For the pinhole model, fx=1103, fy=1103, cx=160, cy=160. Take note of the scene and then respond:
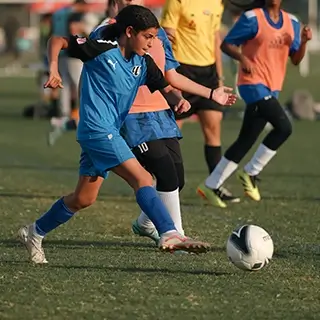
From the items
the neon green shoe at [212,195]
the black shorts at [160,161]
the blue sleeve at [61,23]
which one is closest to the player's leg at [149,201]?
the black shorts at [160,161]

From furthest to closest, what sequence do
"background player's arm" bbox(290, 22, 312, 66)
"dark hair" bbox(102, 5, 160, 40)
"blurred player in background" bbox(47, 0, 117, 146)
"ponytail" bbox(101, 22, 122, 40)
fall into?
"blurred player in background" bbox(47, 0, 117, 146) → "background player's arm" bbox(290, 22, 312, 66) → "ponytail" bbox(101, 22, 122, 40) → "dark hair" bbox(102, 5, 160, 40)

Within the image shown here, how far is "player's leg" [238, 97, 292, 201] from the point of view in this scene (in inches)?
405

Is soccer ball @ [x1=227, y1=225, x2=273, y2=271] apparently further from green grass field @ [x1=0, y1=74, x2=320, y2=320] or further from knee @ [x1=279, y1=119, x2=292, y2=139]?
knee @ [x1=279, y1=119, x2=292, y2=139]

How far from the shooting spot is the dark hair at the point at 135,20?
6582mm

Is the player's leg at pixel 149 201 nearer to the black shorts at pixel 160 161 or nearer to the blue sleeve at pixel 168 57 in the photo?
the black shorts at pixel 160 161

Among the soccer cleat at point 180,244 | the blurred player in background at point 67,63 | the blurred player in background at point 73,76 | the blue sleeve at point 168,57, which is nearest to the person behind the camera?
the soccer cleat at point 180,244

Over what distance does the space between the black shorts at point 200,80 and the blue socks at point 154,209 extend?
3499 millimetres

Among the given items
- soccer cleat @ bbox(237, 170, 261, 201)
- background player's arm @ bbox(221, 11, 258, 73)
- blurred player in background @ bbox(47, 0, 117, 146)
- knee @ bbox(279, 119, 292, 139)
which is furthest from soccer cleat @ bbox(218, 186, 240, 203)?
blurred player in background @ bbox(47, 0, 117, 146)

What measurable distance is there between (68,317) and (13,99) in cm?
2283

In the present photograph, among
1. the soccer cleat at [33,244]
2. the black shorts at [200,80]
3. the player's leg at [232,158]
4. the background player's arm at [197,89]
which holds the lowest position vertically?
the player's leg at [232,158]

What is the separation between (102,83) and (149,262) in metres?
1.20

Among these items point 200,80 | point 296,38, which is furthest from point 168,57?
point 296,38

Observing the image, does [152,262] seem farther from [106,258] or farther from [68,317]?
[68,317]

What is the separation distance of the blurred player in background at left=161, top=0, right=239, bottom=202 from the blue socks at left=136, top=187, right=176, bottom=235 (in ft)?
11.8
